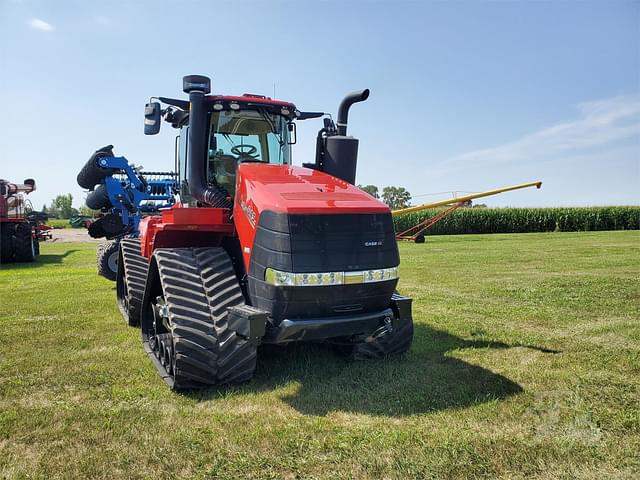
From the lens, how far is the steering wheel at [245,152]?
239 inches

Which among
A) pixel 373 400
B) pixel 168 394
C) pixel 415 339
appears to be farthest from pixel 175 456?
pixel 415 339

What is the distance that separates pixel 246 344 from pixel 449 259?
1335 centimetres

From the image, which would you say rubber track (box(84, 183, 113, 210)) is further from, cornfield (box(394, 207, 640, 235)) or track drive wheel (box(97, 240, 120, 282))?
cornfield (box(394, 207, 640, 235))

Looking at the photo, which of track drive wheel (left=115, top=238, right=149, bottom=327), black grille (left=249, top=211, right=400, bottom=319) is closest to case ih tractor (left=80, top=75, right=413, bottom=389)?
black grille (left=249, top=211, right=400, bottom=319)

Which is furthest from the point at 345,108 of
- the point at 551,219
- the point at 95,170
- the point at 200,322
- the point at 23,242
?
the point at 551,219

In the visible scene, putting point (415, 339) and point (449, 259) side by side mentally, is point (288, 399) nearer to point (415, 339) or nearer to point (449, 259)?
point (415, 339)

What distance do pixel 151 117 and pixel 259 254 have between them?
7.51 ft

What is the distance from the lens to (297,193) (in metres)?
4.80

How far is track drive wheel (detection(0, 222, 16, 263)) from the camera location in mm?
16391

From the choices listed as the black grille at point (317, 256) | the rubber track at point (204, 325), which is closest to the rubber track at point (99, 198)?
the rubber track at point (204, 325)

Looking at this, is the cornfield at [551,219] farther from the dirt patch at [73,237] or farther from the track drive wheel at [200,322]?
the track drive wheel at [200,322]

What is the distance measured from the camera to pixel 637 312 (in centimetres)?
803

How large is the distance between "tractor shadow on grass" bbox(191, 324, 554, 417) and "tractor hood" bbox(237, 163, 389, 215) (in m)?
1.58

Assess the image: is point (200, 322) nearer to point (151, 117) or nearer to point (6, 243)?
point (151, 117)
